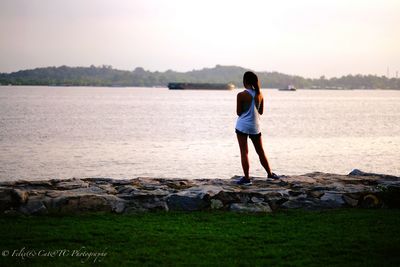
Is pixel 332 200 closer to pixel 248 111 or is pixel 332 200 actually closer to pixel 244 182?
pixel 244 182

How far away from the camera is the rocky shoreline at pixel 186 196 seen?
7.80 meters

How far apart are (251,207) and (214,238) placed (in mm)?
1597

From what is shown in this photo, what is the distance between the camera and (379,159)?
25406mm

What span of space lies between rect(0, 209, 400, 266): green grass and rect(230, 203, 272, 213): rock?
0.23m

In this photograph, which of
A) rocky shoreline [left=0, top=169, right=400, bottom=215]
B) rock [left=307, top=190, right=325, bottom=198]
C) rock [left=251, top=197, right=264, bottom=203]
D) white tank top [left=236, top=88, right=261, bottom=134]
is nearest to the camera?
rocky shoreline [left=0, top=169, right=400, bottom=215]

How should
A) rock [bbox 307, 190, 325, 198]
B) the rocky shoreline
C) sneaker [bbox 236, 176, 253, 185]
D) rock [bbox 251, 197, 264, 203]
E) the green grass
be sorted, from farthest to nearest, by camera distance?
sneaker [bbox 236, 176, 253, 185] → rock [bbox 307, 190, 325, 198] → rock [bbox 251, 197, 264, 203] → the rocky shoreline → the green grass

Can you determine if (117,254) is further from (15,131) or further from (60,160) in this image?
(15,131)

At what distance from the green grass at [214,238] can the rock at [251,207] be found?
23 centimetres

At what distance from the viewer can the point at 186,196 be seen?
814 centimetres

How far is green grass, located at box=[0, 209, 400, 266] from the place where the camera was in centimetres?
586

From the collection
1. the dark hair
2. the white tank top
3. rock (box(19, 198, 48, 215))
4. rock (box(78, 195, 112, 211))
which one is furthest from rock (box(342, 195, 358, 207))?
rock (box(19, 198, 48, 215))

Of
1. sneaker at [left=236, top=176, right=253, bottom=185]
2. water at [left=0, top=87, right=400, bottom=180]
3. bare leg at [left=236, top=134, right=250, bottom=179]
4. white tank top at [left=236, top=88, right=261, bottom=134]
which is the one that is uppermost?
white tank top at [left=236, top=88, right=261, bottom=134]

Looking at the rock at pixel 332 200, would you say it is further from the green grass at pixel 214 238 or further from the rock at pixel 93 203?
the rock at pixel 93 203

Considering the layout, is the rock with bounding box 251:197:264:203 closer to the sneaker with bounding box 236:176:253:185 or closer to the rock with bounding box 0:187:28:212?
the sneaker with bounding box 236:176:253:185
